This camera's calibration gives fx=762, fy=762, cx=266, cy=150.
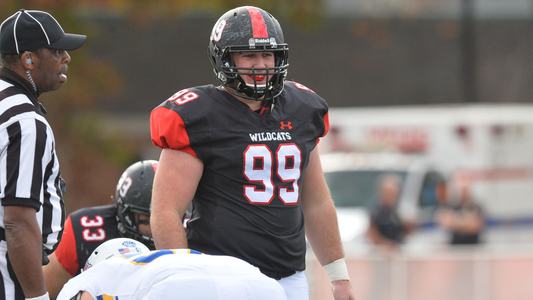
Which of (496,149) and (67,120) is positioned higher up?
(67,120)

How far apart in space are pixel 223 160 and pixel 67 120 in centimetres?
866

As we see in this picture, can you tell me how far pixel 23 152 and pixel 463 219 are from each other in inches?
347

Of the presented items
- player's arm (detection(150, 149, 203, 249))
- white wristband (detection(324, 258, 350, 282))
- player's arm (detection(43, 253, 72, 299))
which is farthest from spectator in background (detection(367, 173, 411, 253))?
player's arm (detection(150, 149, 203, 249))

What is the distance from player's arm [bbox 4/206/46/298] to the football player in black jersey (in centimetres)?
95

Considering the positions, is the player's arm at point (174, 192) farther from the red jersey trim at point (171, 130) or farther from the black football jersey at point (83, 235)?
the black football jersey at point (83, 235)

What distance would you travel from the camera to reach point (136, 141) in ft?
50.7

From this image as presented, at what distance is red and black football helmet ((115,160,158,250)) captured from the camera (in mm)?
4031

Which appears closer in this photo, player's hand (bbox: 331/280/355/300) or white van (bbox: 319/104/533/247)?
player's hand (bbox: 331/280/355/300)

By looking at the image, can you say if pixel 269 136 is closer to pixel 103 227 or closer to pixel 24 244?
pixel 24 244

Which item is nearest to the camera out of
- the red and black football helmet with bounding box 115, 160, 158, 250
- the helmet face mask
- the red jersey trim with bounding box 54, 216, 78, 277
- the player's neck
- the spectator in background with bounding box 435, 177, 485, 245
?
the helmet face mask

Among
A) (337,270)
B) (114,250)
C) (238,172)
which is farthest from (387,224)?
(114,250)

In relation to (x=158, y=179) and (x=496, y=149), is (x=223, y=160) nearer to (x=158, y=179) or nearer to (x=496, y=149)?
(x=158, y=179)

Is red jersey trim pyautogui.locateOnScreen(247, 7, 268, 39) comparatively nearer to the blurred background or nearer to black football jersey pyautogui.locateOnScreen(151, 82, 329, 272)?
black football jersey pyautogui.locateOnScreen(151, 82, 329, 272)

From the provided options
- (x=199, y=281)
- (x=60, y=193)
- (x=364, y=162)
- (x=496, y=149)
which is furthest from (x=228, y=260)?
(x=496, y=149)
